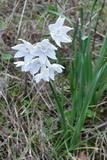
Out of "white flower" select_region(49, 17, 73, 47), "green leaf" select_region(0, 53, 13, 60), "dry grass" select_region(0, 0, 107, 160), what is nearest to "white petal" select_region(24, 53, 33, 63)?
"white flower" select_region(49, 17, 73, 47)

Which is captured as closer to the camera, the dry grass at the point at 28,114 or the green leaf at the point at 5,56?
the dry grass at the point at 28,114

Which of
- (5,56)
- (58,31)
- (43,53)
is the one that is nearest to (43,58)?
(43,53)

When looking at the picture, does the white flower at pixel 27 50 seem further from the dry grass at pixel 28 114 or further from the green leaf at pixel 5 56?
the green leaf at pixel 5 56

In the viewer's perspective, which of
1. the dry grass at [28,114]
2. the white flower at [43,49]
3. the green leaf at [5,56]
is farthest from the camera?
the green leaf at [5,56]

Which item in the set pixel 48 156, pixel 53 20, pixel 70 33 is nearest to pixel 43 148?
pixel 48 156

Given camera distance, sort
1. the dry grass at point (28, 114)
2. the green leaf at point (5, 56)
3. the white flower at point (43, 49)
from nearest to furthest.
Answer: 1. the white flower at point (43, 49)
2. the dry grass at point (28, 114)
3. the green leaf at point (5, 56)

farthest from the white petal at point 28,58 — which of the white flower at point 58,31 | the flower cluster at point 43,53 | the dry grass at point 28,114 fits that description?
the dry grass at point 28,114

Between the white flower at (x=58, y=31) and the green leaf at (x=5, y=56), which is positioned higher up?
the white flower at (x=58, y=31)

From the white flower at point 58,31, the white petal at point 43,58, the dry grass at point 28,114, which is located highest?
the white flower at point 58,31

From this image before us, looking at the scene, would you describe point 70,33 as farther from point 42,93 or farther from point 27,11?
point 42,93

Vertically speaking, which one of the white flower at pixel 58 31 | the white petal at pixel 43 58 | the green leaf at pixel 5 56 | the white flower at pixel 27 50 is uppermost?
the white flower at pixel 58 31

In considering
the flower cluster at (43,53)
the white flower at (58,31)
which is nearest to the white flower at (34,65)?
the flower cluster at (43,53)
